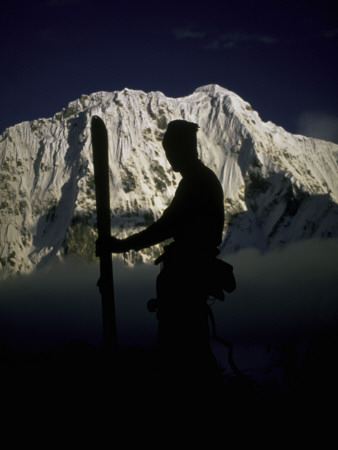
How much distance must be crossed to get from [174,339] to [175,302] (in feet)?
1.07

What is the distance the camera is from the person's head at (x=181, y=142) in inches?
178

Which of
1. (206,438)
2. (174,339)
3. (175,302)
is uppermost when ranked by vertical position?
(175,302)

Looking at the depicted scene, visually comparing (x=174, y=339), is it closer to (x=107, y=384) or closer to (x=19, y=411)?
(x=107, y=384)

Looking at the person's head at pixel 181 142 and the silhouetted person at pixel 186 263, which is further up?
the person's head at pixel 181 142

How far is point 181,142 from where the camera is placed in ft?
15.0

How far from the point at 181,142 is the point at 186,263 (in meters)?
1.13

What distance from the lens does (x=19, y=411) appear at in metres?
5.59

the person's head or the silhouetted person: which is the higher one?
the person's head

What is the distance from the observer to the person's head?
452cm

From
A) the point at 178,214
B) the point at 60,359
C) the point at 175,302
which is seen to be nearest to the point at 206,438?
the point at 175,302

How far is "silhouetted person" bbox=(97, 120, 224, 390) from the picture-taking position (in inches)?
168

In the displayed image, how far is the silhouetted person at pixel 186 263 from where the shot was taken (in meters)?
4.27

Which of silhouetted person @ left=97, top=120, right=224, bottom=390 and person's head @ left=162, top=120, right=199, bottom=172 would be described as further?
person's head @ left=162, top=120, right=199, bottom=172

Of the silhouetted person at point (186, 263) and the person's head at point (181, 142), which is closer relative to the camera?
the silhouetted person at point (186, 263)
